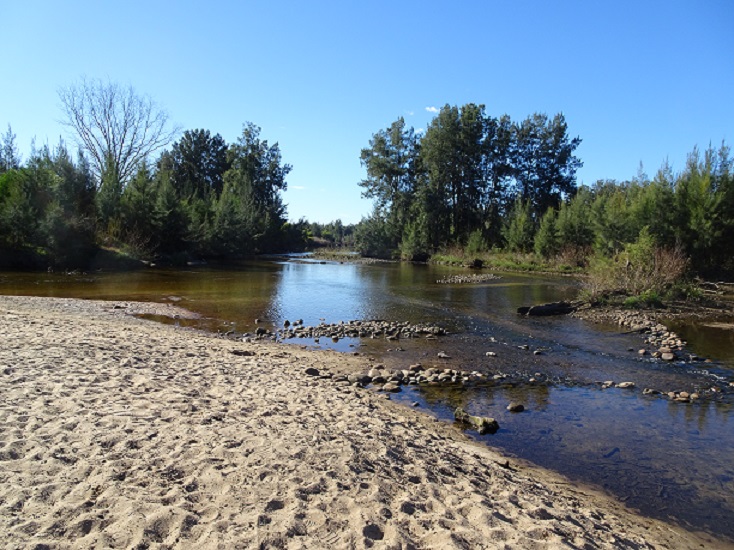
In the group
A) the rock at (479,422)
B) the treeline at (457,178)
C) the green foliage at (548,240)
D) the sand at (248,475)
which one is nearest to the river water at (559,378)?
the rock at (479,422)

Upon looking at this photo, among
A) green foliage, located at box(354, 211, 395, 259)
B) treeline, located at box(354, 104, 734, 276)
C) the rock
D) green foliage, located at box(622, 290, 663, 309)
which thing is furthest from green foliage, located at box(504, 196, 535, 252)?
the rock

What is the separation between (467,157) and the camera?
2473 inches

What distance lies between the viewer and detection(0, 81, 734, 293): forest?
2930cm

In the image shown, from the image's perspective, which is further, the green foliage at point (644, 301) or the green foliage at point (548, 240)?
the green foliage at point (548, 240)

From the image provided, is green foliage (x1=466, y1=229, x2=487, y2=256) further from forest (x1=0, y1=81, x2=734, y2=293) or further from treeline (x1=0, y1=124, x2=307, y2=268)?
treeline (x1=0, y1=124, x2=307, y2=268)

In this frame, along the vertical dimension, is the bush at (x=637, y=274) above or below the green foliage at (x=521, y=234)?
below

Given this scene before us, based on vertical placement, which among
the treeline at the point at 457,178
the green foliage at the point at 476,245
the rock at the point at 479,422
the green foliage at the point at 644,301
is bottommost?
the rock at the point at 479,422

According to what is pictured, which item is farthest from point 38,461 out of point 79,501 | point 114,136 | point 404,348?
point 114,136

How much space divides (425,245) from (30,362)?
56.3 metres

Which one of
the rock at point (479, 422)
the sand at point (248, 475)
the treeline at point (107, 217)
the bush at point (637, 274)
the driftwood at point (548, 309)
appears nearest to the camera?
the sand at point (248, 475)

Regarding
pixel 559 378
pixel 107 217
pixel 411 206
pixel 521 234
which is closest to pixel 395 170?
pixel 411 206

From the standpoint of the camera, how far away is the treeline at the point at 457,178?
204 ft

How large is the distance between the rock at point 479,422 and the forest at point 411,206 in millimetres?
16710

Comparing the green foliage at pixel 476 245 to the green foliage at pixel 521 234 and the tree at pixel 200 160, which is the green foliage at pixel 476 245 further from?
the tree at pixel 200 160
